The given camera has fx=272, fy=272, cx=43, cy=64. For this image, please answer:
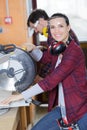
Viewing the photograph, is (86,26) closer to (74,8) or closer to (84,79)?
(74,8)

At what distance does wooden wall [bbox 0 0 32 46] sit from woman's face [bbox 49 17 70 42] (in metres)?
0.63

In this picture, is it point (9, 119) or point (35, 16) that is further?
point (35, 16)

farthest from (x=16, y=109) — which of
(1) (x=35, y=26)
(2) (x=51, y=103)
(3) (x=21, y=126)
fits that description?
(1) (x=35, y=26)

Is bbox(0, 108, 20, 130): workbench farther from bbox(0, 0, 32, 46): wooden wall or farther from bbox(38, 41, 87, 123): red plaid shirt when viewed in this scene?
bbox(0, 0, 32, 46): wooden wall

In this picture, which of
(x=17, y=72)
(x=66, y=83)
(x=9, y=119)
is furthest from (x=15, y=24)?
(x=9, y=119)

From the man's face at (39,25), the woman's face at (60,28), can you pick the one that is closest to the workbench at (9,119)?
the woman's face at (60,28)

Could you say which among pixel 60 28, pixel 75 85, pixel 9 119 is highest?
pixel 60 28

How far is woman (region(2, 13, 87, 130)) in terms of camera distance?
1.59 m

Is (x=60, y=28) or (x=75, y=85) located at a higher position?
(x=60, y=28)

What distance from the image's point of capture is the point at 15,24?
230 cm

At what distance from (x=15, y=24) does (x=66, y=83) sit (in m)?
0.87

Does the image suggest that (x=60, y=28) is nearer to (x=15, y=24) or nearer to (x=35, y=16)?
(x=35, y=16)

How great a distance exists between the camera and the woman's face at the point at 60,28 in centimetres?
167

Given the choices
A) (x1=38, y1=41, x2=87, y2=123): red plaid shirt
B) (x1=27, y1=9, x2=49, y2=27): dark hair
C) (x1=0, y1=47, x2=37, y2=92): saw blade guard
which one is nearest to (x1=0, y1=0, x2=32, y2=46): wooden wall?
(x1=27, y1=9, x2=49, y2=27): dark hair
